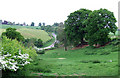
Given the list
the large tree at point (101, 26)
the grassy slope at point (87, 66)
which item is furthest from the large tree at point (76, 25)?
the grassy slope at point (87, 66)

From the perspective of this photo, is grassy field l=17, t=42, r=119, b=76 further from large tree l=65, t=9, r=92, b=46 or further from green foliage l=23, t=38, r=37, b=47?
green foliage l=23, t=38, r=37, b=47

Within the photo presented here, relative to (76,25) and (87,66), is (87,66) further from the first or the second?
(76,25)

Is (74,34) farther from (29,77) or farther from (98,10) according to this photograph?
(29,77)

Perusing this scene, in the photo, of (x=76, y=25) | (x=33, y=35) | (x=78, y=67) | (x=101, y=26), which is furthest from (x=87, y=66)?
(x=33, y=35)

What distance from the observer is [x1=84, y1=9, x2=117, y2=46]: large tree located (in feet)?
117

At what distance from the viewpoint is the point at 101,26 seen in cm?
3578

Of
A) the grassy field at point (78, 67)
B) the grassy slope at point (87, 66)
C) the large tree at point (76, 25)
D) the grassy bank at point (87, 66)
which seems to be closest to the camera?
the grassy field at point (78, 67)

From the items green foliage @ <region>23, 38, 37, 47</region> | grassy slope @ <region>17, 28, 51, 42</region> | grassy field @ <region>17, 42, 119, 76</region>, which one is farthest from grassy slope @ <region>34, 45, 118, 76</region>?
grassy slope @ <region>17, 28, 51, 42</region>

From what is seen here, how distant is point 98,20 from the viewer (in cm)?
3688

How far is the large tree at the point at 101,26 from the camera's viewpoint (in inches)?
1407

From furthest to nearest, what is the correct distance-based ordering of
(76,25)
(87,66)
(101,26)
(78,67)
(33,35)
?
(33,35), (76,25), (101,26), (87,66), (78,67)

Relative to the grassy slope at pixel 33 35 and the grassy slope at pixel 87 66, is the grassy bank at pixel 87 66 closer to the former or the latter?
the grassy slope at pixel 87 66

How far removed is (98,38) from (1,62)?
30.3 metres

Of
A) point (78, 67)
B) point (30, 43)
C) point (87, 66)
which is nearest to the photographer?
point (78, 67)
